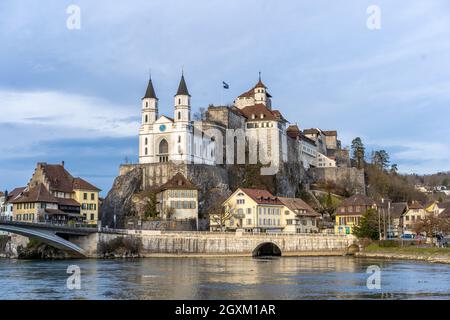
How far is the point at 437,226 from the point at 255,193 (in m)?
27.4

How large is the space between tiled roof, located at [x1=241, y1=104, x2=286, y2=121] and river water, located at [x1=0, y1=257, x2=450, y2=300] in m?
65.9

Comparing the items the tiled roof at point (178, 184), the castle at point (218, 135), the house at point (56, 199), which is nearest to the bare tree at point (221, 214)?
the tiled roof at point (178, 184)

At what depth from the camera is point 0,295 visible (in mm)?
41344

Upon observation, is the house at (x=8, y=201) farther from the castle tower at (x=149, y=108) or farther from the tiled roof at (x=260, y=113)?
the tiled roof at (x=260, y=113)

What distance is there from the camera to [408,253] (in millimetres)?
76688

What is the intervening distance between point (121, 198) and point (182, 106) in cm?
1938

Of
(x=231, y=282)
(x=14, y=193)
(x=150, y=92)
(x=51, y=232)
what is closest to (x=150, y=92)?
(x=150, y=92)

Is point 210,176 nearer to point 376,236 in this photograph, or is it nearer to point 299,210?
point 299,210

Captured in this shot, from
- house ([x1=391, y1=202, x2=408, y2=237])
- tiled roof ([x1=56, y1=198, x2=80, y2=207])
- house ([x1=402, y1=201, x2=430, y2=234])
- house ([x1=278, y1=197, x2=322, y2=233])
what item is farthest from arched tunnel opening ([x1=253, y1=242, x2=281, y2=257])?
house ([x1=402, y1=201, x2=430, y2=234])

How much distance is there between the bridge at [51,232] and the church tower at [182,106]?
32319mm

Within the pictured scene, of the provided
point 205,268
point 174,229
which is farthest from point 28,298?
point 174,229

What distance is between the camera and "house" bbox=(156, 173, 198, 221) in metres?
101

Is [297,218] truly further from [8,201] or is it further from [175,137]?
[8,201]

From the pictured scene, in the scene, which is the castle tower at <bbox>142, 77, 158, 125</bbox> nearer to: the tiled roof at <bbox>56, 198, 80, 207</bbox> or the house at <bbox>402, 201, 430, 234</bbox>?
the tiled roof at <bbox>56, 198, 80, 207</bbox>
